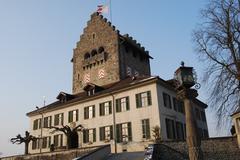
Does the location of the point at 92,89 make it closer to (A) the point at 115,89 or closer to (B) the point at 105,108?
(B) the point at 105,108

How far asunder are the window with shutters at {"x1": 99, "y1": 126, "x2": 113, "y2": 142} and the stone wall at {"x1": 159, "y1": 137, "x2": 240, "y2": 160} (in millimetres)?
10656

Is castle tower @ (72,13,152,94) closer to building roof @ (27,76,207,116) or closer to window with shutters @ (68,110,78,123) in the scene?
building roof @ (27,76,207,116)

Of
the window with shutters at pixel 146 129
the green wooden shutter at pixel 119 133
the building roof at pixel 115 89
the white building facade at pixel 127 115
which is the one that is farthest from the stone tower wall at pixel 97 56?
the window with shutters at pixel 146 129

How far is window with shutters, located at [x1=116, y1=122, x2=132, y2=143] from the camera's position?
92.1ft

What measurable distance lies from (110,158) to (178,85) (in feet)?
52.8

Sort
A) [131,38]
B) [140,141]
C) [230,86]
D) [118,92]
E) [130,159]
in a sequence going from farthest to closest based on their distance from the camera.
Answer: [131,38]
[118,92]
[140,141]
[130,159]
[230,86]

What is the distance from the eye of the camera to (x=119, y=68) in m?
37.8

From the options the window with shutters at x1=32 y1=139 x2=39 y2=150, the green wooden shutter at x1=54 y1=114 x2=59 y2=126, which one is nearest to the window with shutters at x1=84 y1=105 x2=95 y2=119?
the green wooden shutter at x1=54 y1=114 x2=59 y2=126

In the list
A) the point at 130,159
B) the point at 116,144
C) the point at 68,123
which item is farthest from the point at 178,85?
the point at 68,123

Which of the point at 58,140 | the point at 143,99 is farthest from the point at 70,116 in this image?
the point at 143,99

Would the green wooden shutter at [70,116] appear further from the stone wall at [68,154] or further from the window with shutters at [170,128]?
the window with shutters at [170,128]

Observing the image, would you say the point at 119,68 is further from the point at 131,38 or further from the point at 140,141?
the point at 140,141

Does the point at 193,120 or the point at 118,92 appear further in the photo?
the point at 118,92

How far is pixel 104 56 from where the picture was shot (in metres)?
40.0
